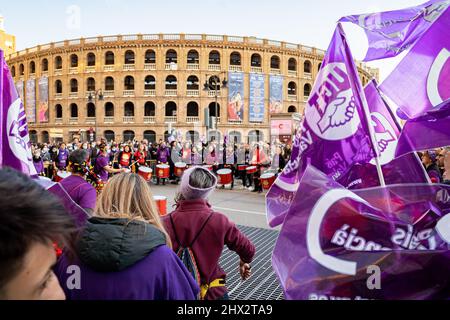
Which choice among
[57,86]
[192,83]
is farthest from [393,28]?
[57,86]

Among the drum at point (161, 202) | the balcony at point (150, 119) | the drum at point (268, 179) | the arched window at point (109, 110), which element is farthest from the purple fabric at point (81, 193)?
the arched window at point (109, 110)

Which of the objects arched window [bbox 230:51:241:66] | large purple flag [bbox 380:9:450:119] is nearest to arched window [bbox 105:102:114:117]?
arched window [bbox 230:51:241:66]

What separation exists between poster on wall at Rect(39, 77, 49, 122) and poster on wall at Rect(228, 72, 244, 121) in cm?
2521

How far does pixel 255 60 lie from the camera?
1873 inches

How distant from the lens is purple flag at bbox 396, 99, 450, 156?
3.03 metres

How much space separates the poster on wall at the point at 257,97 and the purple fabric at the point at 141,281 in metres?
44.1

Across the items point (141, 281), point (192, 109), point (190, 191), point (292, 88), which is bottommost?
point (141, 281)

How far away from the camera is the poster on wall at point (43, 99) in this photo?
1906 inches

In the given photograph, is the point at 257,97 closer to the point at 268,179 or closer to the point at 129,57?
the point at 129,57

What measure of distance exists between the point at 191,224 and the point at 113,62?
4759cm

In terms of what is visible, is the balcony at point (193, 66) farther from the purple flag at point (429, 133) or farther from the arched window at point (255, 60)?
the purple flag at point (429, 133)

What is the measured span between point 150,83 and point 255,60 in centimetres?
1421
